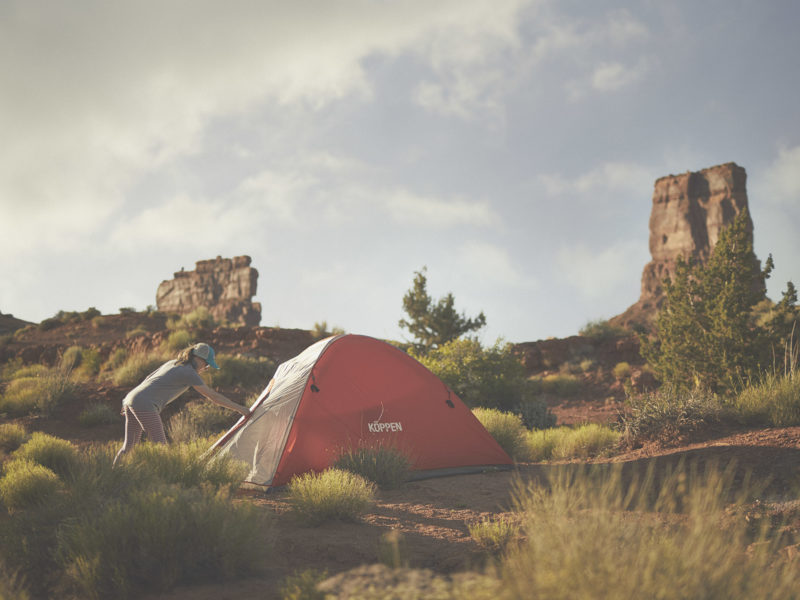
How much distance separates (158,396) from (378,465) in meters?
3.09

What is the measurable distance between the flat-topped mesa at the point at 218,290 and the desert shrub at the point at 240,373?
199ft

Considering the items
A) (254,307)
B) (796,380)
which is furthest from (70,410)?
(254,307)

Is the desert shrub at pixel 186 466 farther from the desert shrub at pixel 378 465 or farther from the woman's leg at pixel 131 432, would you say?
the desert shrub at pixel 378 465

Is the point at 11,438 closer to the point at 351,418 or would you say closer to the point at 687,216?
the point at 351,418

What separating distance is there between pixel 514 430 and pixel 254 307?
73.6 meters

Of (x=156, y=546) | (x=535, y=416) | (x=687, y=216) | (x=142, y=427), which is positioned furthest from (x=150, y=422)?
(x=687, y=216)

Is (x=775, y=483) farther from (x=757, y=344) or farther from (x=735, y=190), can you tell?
(x=735, y=190)

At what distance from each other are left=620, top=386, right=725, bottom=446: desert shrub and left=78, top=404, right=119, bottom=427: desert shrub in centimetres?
1235

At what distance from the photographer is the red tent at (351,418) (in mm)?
7453

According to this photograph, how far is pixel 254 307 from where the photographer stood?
3155 inches

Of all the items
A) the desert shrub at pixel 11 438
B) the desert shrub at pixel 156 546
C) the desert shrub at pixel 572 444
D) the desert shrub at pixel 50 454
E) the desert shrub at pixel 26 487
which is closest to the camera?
the desert shrub at pixel 156 546

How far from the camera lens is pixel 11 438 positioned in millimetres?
11102

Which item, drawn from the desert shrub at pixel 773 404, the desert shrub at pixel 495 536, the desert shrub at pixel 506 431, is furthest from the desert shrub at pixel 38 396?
the desert shrub at pixel 773 404

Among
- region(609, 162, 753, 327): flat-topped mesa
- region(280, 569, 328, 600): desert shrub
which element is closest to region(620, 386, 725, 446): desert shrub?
region(280, 569, 328, 600): desert shrub
